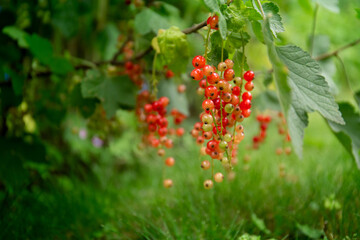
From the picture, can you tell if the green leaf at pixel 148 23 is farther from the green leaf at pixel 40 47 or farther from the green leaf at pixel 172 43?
the green leaf at pixel 40 47

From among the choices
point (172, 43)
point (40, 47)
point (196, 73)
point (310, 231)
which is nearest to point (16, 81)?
point (40, 47)

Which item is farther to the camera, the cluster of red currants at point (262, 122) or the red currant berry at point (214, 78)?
the cluster of red currants at point (262, 122)

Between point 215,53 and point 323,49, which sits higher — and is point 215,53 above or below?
above

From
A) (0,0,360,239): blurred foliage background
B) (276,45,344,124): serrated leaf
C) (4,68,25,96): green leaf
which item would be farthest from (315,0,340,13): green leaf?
(4,68,25,96): green leaf

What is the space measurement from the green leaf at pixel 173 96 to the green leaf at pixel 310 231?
517 mm

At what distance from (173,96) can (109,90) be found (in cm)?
26

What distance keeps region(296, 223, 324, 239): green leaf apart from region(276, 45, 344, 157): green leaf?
1.49 ft

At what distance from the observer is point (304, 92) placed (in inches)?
24.5

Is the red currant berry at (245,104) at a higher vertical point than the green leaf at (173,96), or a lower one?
higher

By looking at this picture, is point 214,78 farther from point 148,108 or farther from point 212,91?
point 148,108

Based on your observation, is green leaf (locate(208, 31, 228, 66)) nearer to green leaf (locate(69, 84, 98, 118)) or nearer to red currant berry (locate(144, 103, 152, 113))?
red currant berry (locate(144, 103, 152, 113))

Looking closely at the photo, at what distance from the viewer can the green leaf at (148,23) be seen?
90 cm

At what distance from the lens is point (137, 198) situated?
4.91ft

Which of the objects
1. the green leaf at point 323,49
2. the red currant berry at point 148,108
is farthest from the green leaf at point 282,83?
the green leaf at point 323,49
